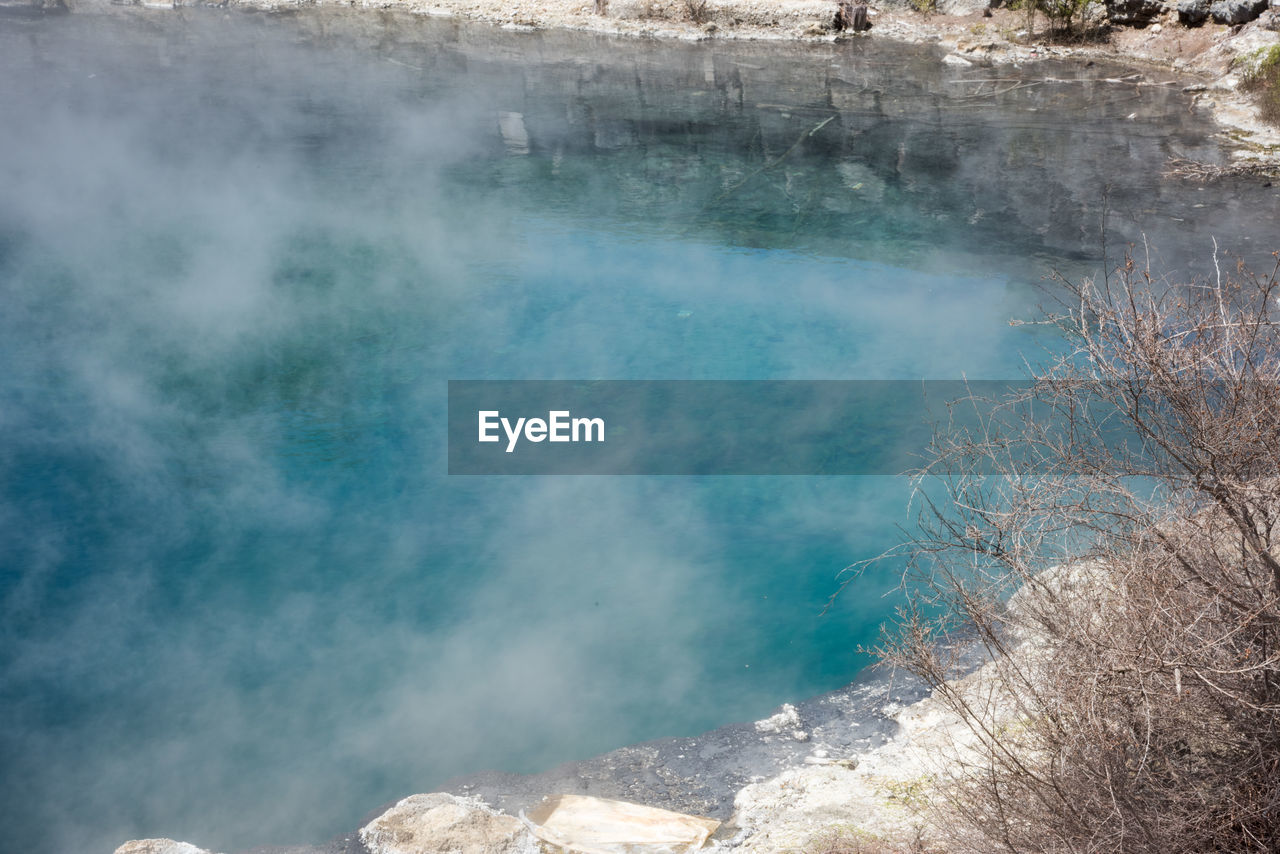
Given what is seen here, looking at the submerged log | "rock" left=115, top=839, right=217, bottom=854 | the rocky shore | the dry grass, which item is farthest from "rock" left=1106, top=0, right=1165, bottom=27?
"rock" left=115, top=839, right=217, bottom=854

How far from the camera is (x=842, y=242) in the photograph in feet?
33.1

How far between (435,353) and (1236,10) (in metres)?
13.1

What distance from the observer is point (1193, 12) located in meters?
14.6

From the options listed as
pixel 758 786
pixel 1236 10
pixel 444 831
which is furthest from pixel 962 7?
pixel 444 831

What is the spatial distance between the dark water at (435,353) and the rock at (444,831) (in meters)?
0.51

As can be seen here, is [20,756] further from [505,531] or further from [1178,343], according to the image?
[1178,343]

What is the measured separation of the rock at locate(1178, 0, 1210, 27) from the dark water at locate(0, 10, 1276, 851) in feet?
7.10

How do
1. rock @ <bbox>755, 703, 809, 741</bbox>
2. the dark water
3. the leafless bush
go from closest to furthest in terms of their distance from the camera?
the leafless bush, rock @ <bbox>755, 703, 809, 741</bbox>, the dark water

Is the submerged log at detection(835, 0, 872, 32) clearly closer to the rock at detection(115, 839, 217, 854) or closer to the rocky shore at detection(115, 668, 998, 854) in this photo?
the rocky shore at detection(115, 668, 998, 854)

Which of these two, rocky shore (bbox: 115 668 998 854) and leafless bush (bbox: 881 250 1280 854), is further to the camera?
rocky shore (bbox: 115 668 998 854)

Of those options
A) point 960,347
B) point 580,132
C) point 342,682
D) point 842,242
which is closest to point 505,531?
point 342,682

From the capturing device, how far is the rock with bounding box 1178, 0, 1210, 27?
14.6 m

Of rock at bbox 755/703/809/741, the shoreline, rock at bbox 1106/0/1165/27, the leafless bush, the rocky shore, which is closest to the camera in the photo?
the leafless bush

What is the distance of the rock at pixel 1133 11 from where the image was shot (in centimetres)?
1517
